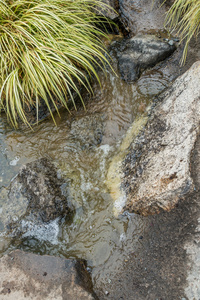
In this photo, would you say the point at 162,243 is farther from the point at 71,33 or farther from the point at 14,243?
the point at 71,33

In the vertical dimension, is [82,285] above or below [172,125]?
below

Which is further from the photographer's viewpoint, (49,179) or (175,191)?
(49,179)

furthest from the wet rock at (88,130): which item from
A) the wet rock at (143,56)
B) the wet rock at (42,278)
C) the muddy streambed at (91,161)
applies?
the wet rock at (42,278)

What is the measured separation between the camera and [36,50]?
9.97ft

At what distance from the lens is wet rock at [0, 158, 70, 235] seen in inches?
105

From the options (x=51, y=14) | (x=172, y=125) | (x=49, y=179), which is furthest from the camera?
(x=51, y=14)

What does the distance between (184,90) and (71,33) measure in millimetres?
1710

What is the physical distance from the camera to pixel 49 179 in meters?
2.88

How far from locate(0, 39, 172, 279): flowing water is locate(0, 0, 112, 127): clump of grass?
0.35m

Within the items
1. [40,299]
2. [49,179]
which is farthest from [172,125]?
[40,299]

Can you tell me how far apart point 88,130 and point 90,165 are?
1.59 ft

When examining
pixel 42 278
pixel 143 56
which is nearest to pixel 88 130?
pixel 143 56

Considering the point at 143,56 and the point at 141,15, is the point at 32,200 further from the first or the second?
the point at 141,15

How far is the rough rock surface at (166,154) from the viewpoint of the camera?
84.4 inches
